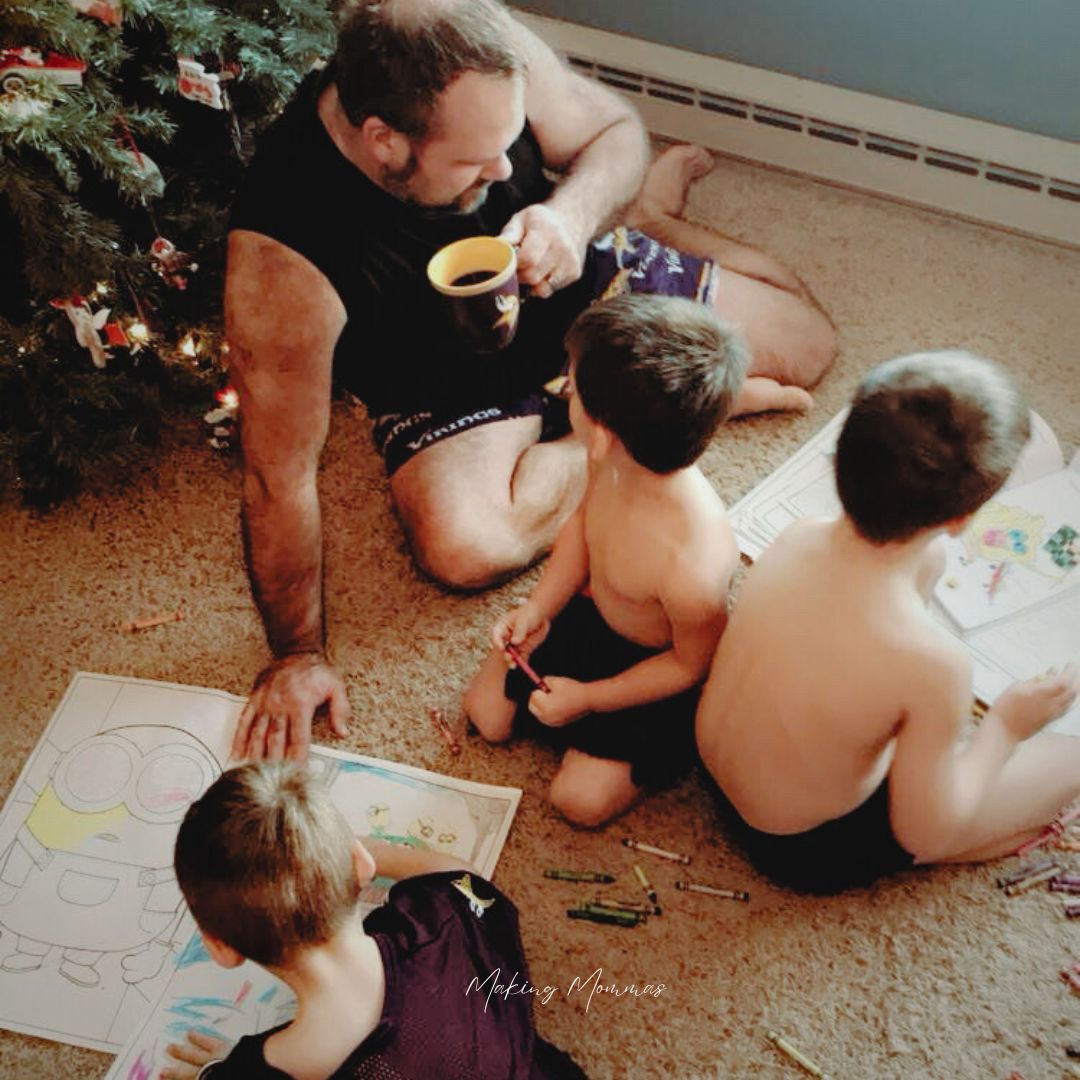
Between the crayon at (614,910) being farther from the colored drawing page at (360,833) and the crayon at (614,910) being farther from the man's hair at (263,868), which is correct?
the man's hair at (263,868)

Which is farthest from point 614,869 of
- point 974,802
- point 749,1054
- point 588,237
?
point 588,237

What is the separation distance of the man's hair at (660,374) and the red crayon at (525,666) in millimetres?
325

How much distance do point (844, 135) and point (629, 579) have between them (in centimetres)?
107

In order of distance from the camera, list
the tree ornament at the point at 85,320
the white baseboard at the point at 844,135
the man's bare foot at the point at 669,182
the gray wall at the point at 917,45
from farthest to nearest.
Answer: the man's bare foot at the point at 669,182 → the white baseboard at the point at 844,135 → the gray wall at the point at 917,45 → the tree ornament at the point at 85,320

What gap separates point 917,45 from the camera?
1.67 meters

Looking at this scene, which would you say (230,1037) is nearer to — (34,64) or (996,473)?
(996,473)

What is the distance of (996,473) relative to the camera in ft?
2.88

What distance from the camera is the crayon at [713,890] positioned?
48.9 inches

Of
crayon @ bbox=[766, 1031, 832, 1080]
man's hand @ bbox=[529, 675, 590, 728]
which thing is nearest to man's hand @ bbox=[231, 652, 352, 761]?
man's hand @ bbox=[529, 675, 590, 728]

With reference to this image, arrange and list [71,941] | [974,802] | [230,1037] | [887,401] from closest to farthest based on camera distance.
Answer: [887,401], [974,802], [230,1037], [71,941]

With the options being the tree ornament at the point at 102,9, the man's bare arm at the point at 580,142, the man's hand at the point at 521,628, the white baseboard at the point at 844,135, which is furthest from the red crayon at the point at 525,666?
the white baseboard at the point at 844,135

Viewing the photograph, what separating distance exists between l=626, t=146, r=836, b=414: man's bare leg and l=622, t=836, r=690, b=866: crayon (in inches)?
26.5

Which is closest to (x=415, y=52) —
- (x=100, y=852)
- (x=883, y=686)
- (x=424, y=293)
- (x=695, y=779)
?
(x=424, y=293)

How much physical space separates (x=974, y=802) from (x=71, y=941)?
103cm
